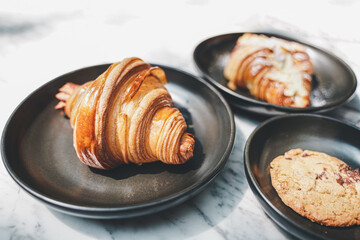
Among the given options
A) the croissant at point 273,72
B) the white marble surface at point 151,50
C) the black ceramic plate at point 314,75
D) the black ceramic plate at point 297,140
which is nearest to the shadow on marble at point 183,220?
the white marble surface at point 151,50

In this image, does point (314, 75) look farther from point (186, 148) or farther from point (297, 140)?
point (186, 148)

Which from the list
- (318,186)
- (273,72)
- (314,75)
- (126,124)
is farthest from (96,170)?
(314,75)

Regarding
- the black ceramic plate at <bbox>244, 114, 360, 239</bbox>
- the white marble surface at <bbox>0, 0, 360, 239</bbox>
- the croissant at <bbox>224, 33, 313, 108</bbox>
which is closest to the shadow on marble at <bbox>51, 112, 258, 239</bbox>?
the white marble surface at <bbox>0, 0, 360, 239</bbox>

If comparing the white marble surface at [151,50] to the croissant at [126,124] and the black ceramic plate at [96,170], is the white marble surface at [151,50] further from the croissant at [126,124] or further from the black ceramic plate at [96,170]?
the croissant at [126,124]

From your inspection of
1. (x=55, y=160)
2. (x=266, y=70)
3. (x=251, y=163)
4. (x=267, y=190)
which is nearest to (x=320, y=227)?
(x=267, y=190)

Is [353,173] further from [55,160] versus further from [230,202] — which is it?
[55,160]

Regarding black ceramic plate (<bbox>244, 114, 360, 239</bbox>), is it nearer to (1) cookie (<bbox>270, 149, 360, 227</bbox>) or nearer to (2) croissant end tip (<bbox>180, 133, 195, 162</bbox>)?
(1) cookie (<bbox>270, 149, 360, 227</bbox>)
